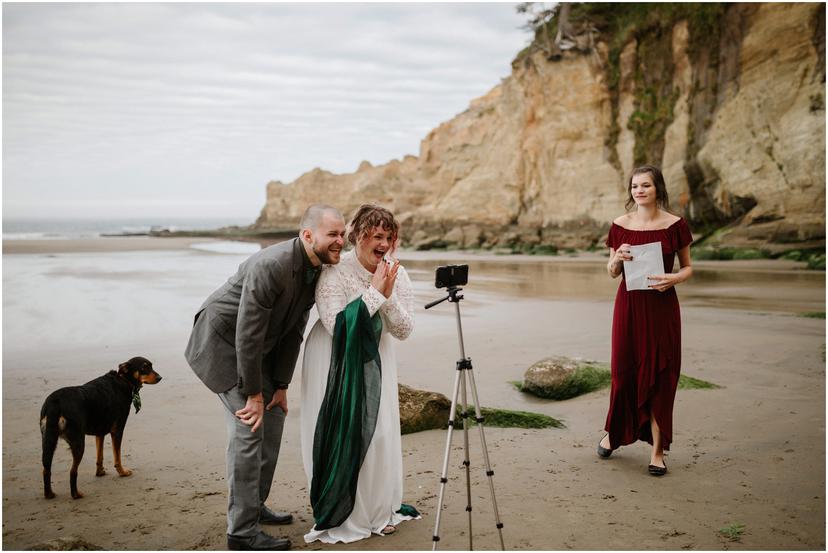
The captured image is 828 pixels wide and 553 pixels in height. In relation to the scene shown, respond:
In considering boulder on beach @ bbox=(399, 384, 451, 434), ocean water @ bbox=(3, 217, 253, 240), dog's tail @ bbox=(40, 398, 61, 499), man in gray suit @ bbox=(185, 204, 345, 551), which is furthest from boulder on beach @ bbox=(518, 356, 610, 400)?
ocean water @ bbox=(3, 217, 253, 240)

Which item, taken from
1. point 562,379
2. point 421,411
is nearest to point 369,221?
point 421,411

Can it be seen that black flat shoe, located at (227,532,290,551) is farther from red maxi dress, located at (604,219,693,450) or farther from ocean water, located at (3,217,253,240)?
ocean water, located at (3,217,253,240)

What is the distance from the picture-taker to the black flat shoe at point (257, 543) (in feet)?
12.2

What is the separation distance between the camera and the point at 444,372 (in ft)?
27.5

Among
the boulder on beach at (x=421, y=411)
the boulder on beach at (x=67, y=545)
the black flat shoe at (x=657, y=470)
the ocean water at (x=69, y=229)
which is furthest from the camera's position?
the ocean water at (x=69, y=229)

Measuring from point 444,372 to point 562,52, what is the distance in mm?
28573

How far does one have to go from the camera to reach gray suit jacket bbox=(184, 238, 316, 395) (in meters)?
3.66

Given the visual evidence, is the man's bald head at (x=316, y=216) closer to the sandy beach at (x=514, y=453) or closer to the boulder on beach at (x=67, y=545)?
the sandy beach at (x=514, y=453)

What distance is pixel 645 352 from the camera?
5.10 meters

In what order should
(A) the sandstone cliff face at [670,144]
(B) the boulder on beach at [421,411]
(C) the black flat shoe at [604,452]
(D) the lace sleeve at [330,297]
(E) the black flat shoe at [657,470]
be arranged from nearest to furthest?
(D) the lace sleeve at [330,297]
(E) the black flat shoe at [657,470]
(C) the black flat shoe at [604,452]
(B) the boulder on beach at [421,411]
(A) the sandstone cliff face at [670,144]

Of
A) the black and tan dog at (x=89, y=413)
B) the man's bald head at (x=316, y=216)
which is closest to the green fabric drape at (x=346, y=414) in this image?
the man's bald head at (x=316, y=216)

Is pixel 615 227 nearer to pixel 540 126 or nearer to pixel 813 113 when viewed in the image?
pixel 813 113

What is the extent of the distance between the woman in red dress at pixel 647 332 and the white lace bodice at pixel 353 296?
1981 millimetres

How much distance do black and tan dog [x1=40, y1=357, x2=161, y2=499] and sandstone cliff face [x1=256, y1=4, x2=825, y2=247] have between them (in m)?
21.6
